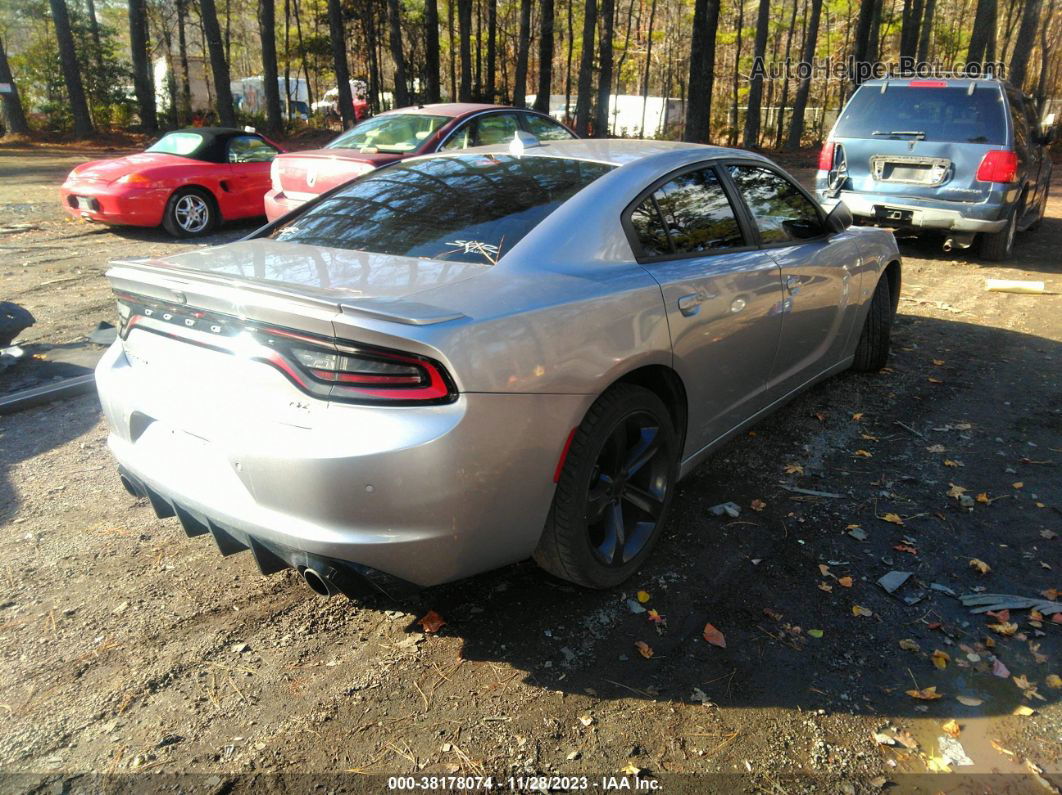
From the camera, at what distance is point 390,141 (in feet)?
29.7

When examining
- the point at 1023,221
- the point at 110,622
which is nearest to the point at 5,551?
the point at 110,622

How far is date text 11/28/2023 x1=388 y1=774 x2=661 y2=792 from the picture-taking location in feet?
7.25

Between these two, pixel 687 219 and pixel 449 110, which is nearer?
pixel 687 219

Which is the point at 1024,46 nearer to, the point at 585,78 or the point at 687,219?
the point at 585,78

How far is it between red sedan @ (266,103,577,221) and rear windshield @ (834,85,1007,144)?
362 centimetres

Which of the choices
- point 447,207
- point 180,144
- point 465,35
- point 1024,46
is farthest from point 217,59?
point 1024,46

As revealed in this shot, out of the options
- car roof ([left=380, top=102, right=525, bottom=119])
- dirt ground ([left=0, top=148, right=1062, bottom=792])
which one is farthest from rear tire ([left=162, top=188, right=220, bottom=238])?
dirt ground ([left=0, top=148, right=1062, bottom=792])

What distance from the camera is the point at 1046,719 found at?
2.51 metres

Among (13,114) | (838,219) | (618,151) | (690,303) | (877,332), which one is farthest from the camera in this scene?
(13,114)

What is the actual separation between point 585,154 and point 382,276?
1370 mm

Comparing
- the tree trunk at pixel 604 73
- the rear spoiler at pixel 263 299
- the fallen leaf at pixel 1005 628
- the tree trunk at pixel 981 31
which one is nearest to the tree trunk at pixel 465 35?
the tree trunk at pixel 604 73

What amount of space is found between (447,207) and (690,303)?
1.06 metres

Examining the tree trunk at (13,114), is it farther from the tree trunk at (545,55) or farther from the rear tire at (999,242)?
the rear tire at (999,242)

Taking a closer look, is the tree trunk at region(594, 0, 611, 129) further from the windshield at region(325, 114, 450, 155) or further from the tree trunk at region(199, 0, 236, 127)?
the windshield at region(325, 114, 450, 155)
